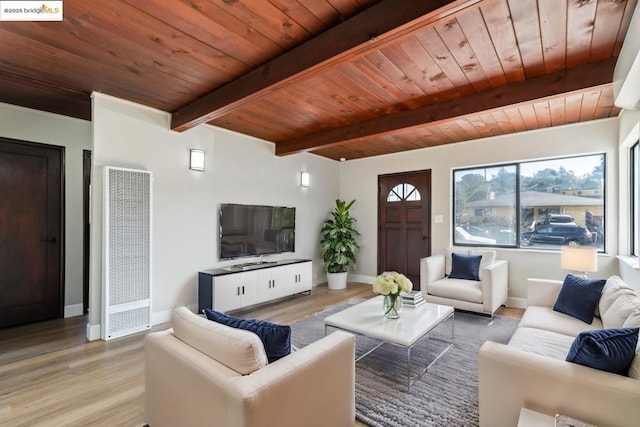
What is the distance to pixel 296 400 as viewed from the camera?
4.46 ft

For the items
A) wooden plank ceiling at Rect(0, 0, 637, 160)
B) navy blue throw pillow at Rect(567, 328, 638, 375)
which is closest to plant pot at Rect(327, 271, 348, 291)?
wooden plank ceiling at Rect(0, 0, 637, 160)

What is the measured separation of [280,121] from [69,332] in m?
3.41

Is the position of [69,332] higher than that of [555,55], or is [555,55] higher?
[555,55]

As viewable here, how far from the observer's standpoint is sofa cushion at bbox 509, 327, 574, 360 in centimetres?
201

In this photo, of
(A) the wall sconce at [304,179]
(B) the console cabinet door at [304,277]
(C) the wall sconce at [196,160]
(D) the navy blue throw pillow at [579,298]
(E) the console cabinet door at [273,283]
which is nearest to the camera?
(D) the navy blue throw pillow at [579,298]

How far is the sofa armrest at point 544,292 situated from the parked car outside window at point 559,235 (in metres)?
1.58

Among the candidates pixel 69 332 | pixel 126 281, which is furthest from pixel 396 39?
pixel 69 332

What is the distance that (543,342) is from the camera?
7.14ft

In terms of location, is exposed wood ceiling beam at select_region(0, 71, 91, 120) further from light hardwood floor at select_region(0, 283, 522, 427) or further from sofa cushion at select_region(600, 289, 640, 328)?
sofa cushion at select_region(600, 289, 640, 328)

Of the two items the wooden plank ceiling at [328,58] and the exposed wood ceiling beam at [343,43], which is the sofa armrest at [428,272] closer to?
the wooden plank ceiling at [328,58]

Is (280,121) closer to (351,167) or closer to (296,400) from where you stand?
(351,167)

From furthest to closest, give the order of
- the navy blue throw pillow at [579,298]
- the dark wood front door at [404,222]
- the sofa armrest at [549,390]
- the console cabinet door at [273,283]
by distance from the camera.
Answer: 1. the dark wood front door at [404,222]
2. the console cabinet door at [273,283]
3. the navy blue throw pillow at [579,298]
4. the sofa armrest at [549,390]

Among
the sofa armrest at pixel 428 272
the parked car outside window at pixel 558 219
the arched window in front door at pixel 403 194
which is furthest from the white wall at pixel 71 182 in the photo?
the parked car outside window at pixel 558 219

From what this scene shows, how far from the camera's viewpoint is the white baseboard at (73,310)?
394 centimetres
